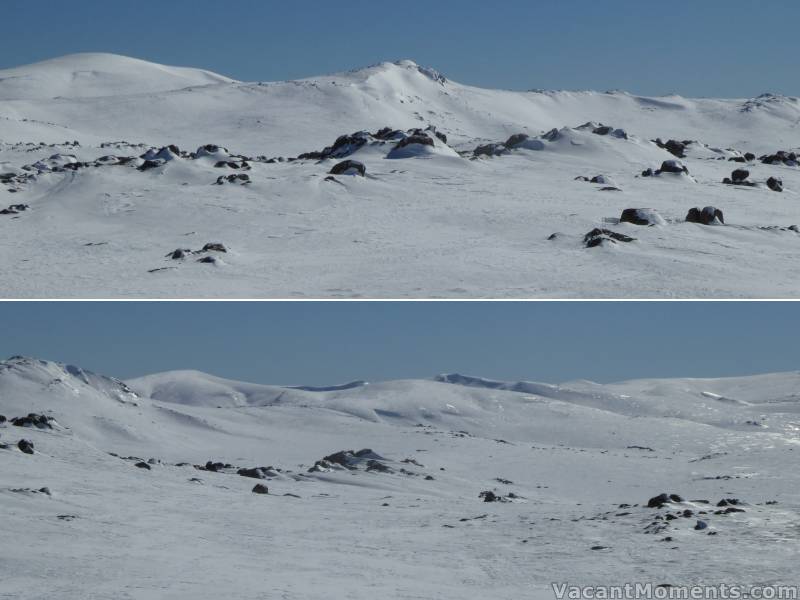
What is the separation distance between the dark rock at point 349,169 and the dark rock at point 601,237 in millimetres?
14064

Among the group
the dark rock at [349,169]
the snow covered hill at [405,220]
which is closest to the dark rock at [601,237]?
the snow covered hill at [405,220]

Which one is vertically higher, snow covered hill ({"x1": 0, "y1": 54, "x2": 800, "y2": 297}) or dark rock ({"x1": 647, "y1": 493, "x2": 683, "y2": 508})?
snow covered hill ({"x1": 0, "y1": 54, "x2": 800, "y2": 297})

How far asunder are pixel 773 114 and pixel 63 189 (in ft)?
335

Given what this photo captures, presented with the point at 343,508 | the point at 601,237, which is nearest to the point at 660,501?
the point at 601,237

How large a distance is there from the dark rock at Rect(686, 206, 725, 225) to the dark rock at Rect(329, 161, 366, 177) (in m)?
14.0

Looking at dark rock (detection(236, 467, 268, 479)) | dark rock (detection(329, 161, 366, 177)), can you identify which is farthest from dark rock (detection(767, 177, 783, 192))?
dark rock (detection(236, 467, 268, 479))

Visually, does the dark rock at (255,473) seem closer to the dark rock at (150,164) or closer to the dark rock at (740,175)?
the dark rock at (150,164)

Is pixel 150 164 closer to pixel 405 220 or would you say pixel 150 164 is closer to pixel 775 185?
pixel 405 220

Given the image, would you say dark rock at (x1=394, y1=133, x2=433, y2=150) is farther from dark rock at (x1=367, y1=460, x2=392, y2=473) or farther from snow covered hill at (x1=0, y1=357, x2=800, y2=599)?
dark rock at (x1=367, y1=460, x2=392, y2=473)

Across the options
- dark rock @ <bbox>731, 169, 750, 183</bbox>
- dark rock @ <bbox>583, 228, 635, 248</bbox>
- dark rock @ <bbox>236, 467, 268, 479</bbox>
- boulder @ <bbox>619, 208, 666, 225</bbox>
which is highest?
dark rock @ <bbox>731, 169, 750, 183</bbox>

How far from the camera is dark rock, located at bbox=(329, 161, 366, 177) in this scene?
42.8m

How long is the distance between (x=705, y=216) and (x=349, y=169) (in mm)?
15275

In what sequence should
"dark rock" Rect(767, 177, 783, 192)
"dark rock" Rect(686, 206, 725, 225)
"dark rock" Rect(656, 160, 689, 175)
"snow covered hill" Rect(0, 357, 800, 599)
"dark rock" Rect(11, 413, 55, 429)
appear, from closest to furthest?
1. "snow covered hill" Rect(0, 357, 800, 599)
2. "dark rock" Rect(686, 206, 725, 225)
3. "dark rock" Rect(11, 413, 55, 429)
4. "dark rock" Rect(767, 177, 783, 192)
5. "dark rock" Rect(656, 160, 689, 175)

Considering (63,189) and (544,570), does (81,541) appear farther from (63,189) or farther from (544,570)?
(63,189)
